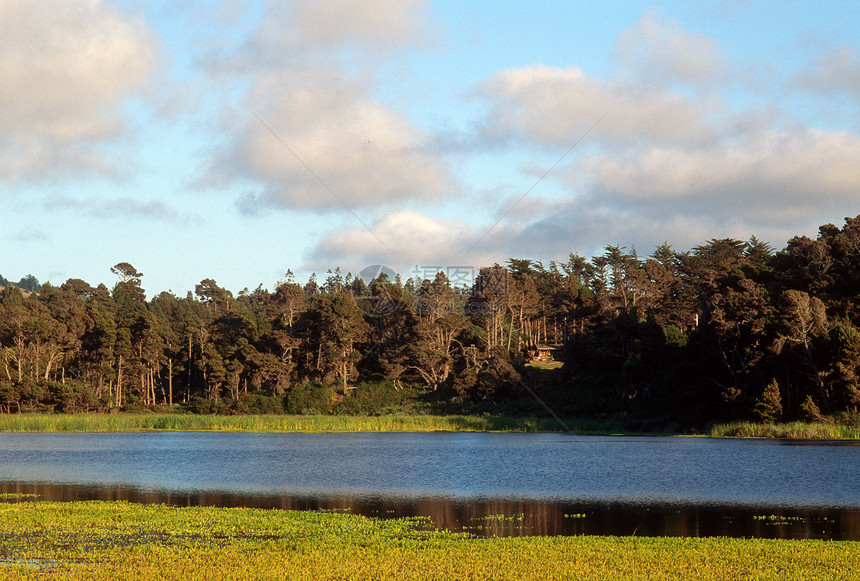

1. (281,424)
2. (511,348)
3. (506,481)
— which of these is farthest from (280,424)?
(506,481)

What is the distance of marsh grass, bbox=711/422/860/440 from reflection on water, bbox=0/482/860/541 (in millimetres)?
41016

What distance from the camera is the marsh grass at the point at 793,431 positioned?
223 ft

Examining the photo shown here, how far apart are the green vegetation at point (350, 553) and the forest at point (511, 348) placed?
5743cm

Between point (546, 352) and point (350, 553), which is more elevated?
point (546, 352)

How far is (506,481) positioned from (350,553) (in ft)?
→ 69.2

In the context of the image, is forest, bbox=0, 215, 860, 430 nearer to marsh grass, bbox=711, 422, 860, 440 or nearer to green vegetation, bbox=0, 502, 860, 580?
marsh grass, bbox=711, 422, 860, 440

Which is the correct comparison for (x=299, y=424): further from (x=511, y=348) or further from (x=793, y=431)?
(x=793, y=431)

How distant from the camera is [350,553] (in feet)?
67.7

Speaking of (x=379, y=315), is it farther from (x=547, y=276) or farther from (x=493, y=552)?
(x=493, y=552)

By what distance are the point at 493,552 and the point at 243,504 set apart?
45.9ft

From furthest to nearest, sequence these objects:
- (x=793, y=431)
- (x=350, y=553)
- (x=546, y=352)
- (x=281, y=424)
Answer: (x=546, y=352)
(x=281, y=424)
(x=793, y=431)
(x=350, y=553)

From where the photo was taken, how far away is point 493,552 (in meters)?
20.9

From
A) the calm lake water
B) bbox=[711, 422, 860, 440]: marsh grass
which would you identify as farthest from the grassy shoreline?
the calm lake water

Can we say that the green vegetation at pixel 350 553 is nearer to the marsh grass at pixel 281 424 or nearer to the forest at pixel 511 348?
the forest at pixel 511 348
